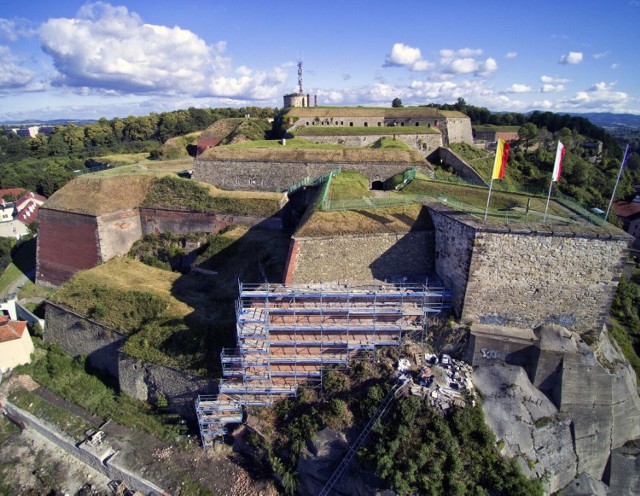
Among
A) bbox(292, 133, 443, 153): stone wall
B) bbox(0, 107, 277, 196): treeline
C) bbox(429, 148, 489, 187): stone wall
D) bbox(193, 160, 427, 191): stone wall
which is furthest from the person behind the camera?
bbox(0, 107, 277, 196): treeline

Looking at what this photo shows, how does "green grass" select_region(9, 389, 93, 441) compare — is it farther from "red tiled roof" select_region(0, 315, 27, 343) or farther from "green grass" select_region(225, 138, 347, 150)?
"green grass" select_region(225, 138, 347, 150)

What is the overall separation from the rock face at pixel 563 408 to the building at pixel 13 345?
63.9 feet

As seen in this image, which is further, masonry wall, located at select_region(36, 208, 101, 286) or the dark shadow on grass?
the dark shadow on grass

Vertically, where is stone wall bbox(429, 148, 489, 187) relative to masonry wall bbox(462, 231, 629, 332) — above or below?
above

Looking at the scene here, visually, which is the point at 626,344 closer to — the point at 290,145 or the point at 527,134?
the point at 290,145

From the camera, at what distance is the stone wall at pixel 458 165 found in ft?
78.6

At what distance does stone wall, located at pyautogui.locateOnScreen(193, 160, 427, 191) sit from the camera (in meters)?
22.3

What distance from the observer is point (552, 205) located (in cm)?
1452

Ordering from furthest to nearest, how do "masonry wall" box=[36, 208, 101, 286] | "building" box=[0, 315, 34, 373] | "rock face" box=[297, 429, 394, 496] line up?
"masonry wall" box=[36, 208, 101, 286]
"building" box=[0, 315, 34, 373]
"rock face" box=[297, 429, 394, 496]

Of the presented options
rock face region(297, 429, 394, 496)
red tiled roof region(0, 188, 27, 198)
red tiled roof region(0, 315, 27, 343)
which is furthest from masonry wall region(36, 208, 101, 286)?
Answer: red tiled roof region(0, 188, 27, 198)

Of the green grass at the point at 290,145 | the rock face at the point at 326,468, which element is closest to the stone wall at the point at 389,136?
the green grass at the point at 290,145

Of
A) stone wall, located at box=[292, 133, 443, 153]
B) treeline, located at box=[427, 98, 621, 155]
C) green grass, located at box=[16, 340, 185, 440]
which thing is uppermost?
treeline, located at box=[427, 98, 621, 155]

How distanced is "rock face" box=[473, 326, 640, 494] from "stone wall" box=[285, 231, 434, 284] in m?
4.42

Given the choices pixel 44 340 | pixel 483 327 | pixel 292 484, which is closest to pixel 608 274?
pixel 483 327
